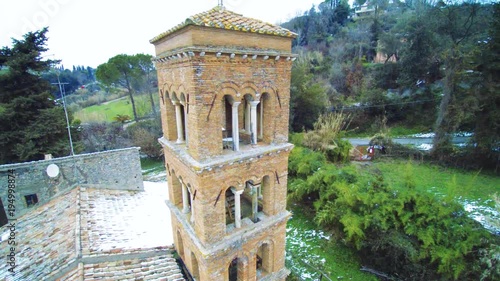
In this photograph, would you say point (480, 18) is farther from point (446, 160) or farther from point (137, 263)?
point (137, 263)

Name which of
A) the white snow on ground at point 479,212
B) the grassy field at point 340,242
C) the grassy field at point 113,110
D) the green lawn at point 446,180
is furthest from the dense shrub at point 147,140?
the white snow on ground at point 479,212

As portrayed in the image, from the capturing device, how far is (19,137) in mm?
15844

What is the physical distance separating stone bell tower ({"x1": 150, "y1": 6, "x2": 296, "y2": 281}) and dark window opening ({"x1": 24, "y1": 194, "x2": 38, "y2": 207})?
7754 mm

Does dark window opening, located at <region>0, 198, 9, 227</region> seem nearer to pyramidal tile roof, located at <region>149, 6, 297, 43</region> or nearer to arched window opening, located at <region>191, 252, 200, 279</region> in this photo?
arched window opening, located at <region>191, 252, 200, 279</region>

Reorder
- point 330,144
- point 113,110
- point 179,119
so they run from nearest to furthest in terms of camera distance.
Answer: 1. point 179,119
2. point 330,144
3. point 113,110

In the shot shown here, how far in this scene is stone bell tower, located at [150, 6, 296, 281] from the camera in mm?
4594

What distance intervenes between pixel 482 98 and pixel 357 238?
13.2m

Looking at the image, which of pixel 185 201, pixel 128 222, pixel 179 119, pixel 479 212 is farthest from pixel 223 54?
pixel 479 212

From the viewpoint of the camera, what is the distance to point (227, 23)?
4.55 metres

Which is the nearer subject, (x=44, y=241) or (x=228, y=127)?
(x=228, y=127)

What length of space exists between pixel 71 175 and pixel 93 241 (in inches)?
210

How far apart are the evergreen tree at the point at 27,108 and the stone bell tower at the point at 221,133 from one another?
1451 centimetres

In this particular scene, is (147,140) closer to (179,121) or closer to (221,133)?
(179,121)

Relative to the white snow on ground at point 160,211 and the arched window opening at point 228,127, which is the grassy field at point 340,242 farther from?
the arched window opening at point 228,127
